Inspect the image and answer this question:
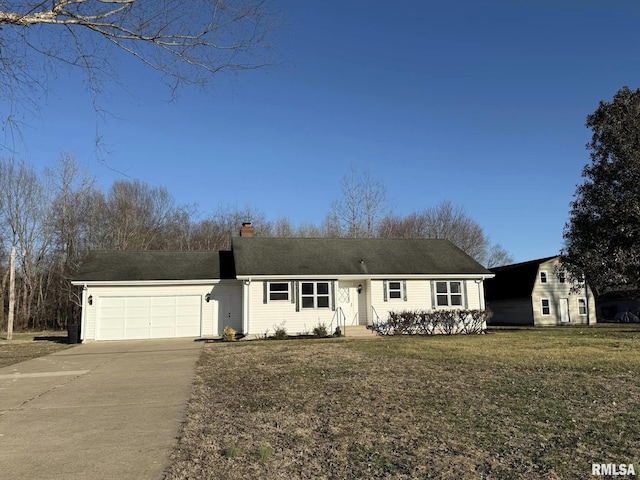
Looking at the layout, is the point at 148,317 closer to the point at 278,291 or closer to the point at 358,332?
the point at 278,291

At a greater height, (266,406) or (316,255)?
(316,255)

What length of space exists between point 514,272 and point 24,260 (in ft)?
121

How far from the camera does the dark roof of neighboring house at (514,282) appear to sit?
110 feet

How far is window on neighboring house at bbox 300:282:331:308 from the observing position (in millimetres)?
20469

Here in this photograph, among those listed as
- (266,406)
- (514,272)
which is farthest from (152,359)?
(514,272)

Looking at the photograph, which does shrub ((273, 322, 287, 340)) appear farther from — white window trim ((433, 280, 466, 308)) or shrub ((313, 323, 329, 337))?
white window trim ((433, 280, 466, 308))

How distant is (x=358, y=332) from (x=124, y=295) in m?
10.3

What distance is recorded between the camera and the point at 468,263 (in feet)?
75.1

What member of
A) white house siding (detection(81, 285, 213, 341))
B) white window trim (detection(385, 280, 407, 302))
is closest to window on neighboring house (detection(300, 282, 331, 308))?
white window trim (detection(385, 280, 407, 302))

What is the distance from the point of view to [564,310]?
33656 millimetres

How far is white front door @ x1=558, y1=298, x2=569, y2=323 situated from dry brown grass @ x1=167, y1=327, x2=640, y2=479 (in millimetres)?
25075

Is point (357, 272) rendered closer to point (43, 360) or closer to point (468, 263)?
A: point (468, 263)

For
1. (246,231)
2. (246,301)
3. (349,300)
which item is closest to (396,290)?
(349,300)

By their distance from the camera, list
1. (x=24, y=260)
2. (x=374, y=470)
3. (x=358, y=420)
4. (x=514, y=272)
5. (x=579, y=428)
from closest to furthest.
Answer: (x=374, y=470) → (x=579, y=428) → (x=358, y=420) → (x=24, y=260) → (x=514, y=272)
